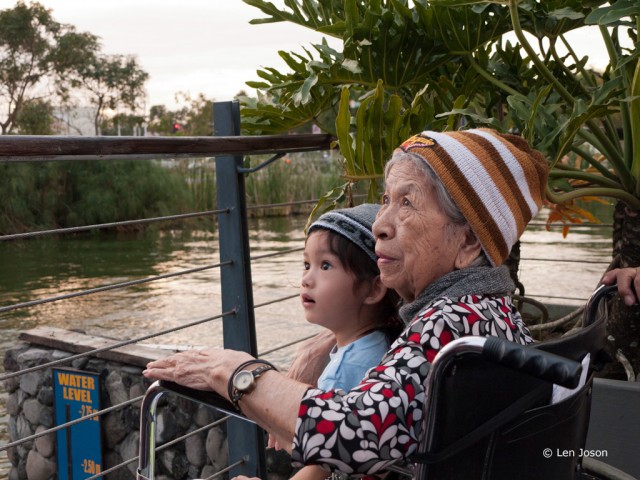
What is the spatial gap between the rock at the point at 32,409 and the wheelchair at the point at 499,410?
302 centimetres

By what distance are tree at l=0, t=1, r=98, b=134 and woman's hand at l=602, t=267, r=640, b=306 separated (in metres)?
18.1

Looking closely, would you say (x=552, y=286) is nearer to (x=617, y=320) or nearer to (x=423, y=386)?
(x=617, y=320)

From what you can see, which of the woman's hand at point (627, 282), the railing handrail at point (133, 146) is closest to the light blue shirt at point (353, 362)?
the woman's hand at point (627, 282)

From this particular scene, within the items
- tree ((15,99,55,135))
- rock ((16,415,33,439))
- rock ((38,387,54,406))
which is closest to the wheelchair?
rock ((38,387,54,406))

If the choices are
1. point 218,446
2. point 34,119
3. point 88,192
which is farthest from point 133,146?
point 34,119

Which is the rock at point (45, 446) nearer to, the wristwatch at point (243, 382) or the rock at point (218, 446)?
the rock at point (218, 446)

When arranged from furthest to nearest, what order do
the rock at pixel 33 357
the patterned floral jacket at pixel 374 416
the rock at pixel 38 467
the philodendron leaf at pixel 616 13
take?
the rock at pixel 33 357 → the rock at pixel 38 467 → the philodendron leaf at pixel 616 13 → the patterned floral jacket at pixel 374 416

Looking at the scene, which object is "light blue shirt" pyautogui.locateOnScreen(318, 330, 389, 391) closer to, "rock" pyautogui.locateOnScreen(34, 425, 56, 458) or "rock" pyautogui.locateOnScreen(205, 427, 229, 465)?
"rock" pyautogui.locateOnScreen(205, 427, 229, 465)

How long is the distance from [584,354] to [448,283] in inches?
8.0

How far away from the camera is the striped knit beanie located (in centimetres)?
118

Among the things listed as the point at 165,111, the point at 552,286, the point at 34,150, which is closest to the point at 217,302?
the point at 552,286

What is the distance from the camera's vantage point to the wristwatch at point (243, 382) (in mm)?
1093

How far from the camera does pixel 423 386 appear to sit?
1.03 m

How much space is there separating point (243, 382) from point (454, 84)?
184 cm
